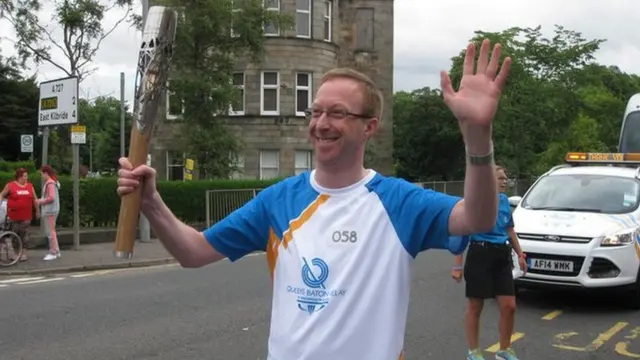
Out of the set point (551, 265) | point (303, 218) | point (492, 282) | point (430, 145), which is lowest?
point (551, 265)

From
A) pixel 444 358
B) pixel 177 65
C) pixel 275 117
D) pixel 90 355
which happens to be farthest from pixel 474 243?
pixel 275 117

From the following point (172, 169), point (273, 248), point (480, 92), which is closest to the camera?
point (480, 92)

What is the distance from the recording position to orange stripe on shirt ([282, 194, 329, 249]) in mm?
2801

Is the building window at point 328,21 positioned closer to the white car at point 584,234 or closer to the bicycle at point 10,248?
the bicycle at point 10,248

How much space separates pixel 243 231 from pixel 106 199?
17447mm

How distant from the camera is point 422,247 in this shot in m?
2.75

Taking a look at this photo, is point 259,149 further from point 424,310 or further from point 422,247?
point 422,247

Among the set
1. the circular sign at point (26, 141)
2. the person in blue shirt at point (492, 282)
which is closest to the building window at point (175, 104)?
the circular sign at point (26, 141)

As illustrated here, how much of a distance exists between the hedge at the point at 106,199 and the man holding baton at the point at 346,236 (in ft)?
56.5

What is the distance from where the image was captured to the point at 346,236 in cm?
269

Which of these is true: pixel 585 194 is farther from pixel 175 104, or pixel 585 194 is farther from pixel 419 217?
pixel 175 104

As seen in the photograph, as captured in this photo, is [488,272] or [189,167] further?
[189,167]

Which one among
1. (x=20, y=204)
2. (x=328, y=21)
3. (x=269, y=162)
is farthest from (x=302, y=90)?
(x=20, y=204)

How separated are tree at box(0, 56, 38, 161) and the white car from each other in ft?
150
